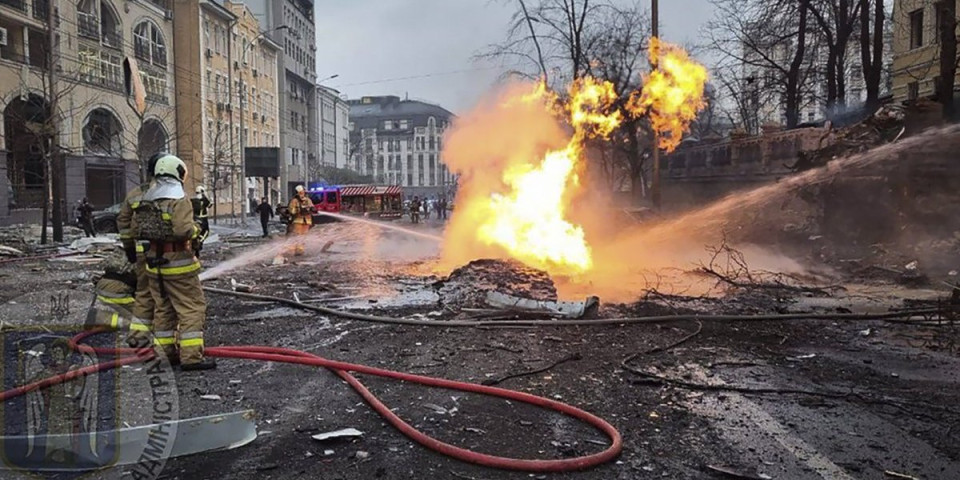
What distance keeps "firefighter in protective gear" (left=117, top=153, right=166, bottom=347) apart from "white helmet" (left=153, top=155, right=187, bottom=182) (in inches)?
2.7

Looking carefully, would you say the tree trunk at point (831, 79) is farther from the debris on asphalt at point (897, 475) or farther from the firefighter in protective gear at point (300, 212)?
the debris on asphalt at point (897, 475)

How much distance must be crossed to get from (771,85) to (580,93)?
1500cm

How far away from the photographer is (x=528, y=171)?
13648mm

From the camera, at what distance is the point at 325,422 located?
443 centimetres

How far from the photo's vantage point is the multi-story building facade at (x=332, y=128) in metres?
82.6

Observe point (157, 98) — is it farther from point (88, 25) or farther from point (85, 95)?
point (85, 95)

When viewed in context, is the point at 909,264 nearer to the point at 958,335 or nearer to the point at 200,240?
the point at 958,335

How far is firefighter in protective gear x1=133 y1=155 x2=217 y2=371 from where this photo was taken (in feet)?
18.2

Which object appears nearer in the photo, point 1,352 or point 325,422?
point 325,422

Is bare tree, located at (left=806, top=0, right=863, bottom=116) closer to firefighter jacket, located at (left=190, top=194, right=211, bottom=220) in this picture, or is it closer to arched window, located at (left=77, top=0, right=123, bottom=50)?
firefighter jacket, located at (left=190, top=194, right=211, bottom=220)

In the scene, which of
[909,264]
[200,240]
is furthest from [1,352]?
[909,264]

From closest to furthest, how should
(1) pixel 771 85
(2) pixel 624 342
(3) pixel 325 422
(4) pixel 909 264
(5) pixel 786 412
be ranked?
(3) pixel 325 422 → (5) pixel 786 412 → (2) pixel 624 342 → (4) pixel 909 264 → (1) pixel 771 85

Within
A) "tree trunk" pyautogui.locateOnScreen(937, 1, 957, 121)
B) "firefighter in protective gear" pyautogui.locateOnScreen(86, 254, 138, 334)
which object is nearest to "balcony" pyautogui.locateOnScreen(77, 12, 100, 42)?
"firefighter in protective gear" pyautogui.locateOnScreen(86, 254, 138, 334)

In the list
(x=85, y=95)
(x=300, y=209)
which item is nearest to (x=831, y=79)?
(x=300, y=209)
